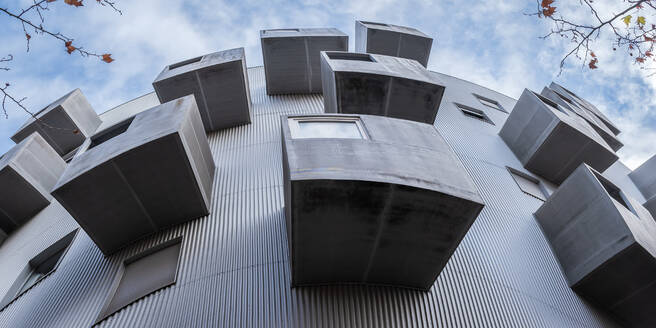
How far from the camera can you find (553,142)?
14.3 m

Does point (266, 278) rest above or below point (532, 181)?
above

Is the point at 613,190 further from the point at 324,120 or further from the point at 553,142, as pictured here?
the point at 324,120

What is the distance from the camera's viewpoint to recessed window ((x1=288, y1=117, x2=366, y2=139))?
8.00 meters

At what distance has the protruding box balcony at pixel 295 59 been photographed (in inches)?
695

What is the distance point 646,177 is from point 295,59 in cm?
1995

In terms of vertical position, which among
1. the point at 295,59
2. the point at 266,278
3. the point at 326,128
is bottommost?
the point at 266,278

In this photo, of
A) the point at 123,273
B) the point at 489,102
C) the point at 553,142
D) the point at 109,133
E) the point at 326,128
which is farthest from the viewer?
the point at 489,102

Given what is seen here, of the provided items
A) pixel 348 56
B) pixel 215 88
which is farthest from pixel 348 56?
pixel 215 88

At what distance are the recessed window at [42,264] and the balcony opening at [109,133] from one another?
3472mm

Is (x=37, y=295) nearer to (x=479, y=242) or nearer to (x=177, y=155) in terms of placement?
(x=177, y=155)

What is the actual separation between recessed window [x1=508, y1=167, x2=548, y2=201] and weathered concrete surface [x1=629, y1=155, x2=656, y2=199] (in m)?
9.27

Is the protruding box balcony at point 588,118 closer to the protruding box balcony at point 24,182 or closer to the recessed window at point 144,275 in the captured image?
the recessed window at point 144,275

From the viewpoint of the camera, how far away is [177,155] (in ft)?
30.4

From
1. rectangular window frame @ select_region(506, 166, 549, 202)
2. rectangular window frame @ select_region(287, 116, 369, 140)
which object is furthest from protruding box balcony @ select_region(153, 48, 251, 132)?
rectangular window frame @ select_region(506, 166, 549, 202)
